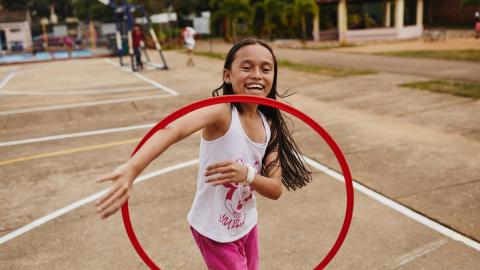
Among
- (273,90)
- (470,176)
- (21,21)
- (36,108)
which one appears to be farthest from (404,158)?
(21,21)

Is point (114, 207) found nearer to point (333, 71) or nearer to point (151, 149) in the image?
point (151, 149)

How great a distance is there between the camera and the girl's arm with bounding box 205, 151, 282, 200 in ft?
6.64

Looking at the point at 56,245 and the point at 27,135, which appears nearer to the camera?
the point at 56,245

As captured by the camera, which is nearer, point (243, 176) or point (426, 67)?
point (243, 176)

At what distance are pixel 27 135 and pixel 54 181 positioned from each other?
10.9 feet

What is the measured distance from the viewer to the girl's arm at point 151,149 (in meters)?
1.60

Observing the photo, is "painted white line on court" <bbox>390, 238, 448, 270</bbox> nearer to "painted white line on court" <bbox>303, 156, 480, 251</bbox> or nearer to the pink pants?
"painted white line on court" <bbox>303, 156, 480, 251</bbox>

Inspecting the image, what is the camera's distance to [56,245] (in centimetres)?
421

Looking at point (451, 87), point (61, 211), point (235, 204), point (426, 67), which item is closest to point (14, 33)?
point (426, 67)

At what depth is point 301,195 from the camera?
204 inches

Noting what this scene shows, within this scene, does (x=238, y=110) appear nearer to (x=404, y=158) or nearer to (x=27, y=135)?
(x=404, y=158)

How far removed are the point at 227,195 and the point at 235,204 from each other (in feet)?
0.23

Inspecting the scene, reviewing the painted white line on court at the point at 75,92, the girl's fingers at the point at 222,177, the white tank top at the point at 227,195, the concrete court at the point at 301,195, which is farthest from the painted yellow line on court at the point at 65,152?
the painted white line on court at the point at 75,92

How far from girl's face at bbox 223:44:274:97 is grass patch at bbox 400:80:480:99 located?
30.9 ft
